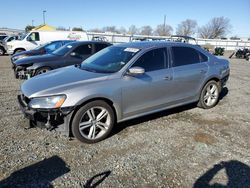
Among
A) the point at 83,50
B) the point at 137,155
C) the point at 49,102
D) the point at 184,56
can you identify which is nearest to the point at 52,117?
the point at 49,102

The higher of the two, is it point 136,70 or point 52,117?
point 136,70

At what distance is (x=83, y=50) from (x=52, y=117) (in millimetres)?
5394

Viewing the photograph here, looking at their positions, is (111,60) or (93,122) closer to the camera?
(93,122)

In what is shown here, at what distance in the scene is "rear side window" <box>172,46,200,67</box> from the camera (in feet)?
16.4

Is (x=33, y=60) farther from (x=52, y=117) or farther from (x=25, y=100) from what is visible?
(x=52, y=117)

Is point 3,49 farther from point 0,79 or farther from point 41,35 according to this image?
point 0,79

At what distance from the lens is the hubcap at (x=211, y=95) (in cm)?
586

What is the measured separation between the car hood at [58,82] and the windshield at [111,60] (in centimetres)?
27

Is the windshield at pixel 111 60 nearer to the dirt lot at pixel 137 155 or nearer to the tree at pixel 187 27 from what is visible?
the dirt lot at pixel 137 155

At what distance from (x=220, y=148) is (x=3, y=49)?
20.1 metres

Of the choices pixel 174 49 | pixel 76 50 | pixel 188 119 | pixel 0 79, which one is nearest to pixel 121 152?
pixel 188 119

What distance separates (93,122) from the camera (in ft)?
13.0

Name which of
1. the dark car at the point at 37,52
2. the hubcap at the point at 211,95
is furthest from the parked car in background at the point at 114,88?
the dark car at the point at 37,52

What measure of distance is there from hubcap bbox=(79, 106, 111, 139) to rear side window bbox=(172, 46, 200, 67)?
1.90 meters
